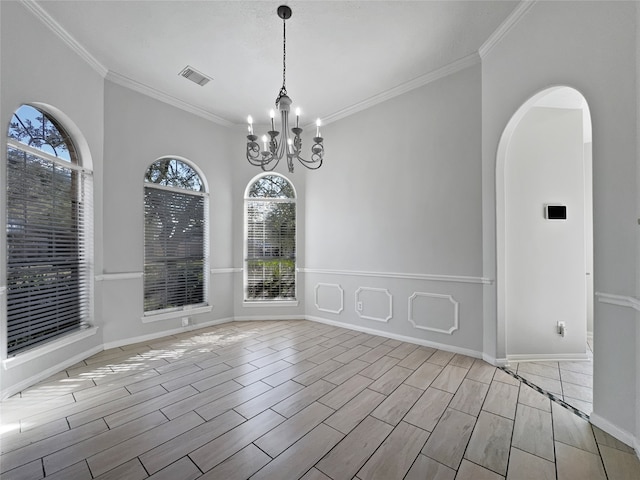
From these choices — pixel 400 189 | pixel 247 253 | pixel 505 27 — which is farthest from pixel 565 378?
pixel 247 253

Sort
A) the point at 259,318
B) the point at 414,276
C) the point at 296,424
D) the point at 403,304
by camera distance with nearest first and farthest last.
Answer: the point at 296,424, the point at 414,276, the point at 403,304, the point at 259,318

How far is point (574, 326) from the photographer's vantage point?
10.1 feet

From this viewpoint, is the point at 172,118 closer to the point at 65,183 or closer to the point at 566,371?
the point at 65,183

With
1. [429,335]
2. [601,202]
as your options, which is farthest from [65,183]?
[601,202]

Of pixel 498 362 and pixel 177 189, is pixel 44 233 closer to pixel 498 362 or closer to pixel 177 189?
pixel 177 189

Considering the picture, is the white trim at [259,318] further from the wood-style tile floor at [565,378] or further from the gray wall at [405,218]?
the wood-style tile floor at [565,378]

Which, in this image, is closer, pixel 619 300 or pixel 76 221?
pixel 619 300

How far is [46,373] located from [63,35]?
3.33 m

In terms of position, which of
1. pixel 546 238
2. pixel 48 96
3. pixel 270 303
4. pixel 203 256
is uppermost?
pixel 48 96

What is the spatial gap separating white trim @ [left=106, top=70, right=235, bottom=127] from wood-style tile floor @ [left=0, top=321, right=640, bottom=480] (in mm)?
3351

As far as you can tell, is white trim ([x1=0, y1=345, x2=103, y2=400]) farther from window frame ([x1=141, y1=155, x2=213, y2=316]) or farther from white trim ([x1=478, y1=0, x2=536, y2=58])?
white trim ([x1=478, y1=0, x2=536, y2=58])

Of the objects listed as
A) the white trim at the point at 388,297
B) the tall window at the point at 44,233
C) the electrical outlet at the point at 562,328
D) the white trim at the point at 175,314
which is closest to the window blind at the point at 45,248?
the tall window at the point at 44,233

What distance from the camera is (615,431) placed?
1.86 meters

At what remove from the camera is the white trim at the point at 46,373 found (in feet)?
7.81
